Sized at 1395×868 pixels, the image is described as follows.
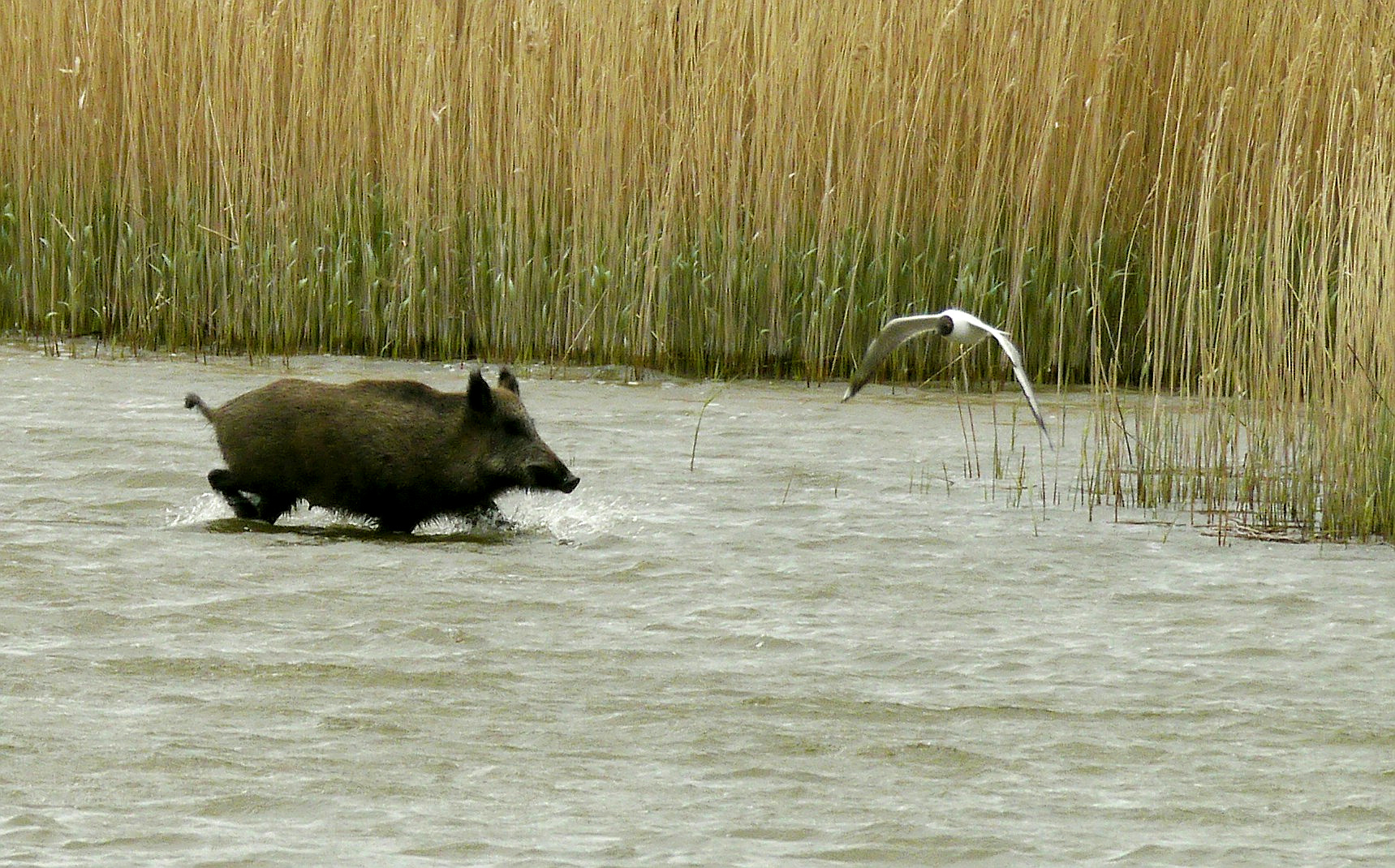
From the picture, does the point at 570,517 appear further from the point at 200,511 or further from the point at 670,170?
the point at 670,170

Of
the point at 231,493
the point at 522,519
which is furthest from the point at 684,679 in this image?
the point at 522,519

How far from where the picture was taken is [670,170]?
1006cm

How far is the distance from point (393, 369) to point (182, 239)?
1437mm

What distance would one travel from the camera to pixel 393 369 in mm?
10203

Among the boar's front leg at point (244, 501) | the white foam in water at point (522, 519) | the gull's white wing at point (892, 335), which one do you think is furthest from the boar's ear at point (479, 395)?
the gull's white wing at point (892, 335)

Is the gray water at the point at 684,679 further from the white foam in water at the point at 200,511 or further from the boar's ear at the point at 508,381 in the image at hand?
the boar's ear at the point at 508,381

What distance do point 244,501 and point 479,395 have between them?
862 mm

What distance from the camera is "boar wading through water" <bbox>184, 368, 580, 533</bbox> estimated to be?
665 cm

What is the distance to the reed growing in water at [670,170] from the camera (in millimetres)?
10016

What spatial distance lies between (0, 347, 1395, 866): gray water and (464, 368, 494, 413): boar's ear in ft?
1.41

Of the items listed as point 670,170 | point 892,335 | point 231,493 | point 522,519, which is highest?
point 670,170

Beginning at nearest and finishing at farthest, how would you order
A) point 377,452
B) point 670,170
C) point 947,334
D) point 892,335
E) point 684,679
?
point 684,679, point 377,452, point 947,334, point 892,335, point 670,170

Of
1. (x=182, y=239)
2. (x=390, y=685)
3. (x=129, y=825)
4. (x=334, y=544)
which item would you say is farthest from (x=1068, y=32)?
(x=129, y=825)

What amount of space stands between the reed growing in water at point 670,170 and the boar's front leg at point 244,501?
3.64 meters
